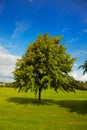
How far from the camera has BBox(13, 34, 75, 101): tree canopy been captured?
37875 millimetres

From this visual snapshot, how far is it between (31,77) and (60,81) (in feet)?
15.1

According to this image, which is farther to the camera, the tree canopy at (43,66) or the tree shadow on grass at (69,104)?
the tree canopy at (43,66)

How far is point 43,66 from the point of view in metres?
37.9

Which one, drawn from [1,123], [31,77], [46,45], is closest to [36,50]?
[46,45]

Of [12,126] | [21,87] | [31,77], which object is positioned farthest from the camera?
[21,87]

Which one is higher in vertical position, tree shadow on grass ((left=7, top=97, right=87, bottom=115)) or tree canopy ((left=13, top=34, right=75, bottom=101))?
tree canopy ((left=13, top=34, right=75, bottom=101))

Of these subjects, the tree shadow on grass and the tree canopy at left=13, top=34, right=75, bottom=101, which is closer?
the tree shadow on grass

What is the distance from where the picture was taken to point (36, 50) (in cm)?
3897

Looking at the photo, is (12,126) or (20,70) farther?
(20,70)

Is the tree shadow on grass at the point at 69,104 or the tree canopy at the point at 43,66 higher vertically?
the tree canopy at the point at 43,66

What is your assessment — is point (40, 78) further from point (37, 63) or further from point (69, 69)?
point (69, 69)

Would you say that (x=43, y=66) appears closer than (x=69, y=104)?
Yes

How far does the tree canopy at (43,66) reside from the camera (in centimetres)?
3788

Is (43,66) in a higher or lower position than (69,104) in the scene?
higher
